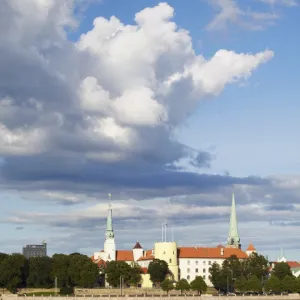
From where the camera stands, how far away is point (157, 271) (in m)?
194

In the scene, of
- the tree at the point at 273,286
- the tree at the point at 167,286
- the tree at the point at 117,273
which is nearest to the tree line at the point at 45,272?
the tree at the point at 117,273

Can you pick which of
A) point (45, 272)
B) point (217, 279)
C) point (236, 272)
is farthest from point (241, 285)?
point (45, 272)

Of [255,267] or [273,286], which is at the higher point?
[255,267]

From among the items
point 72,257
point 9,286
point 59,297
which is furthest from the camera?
point 72,257

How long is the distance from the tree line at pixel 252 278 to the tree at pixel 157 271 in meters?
13.2

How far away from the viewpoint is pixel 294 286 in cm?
17788

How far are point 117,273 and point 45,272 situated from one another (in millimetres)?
17977

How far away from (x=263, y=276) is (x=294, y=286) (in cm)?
1408

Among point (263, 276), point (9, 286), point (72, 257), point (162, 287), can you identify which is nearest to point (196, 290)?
point (162, 287)

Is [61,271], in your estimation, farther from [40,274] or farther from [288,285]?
[288,285]

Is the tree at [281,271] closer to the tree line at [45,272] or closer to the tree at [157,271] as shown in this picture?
the tree at [157,271]

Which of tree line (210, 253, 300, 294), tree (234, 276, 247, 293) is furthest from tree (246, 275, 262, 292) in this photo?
tree (234, 276, 247, 293)

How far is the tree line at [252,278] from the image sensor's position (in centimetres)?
17662

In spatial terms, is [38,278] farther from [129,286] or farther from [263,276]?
[263,276]
